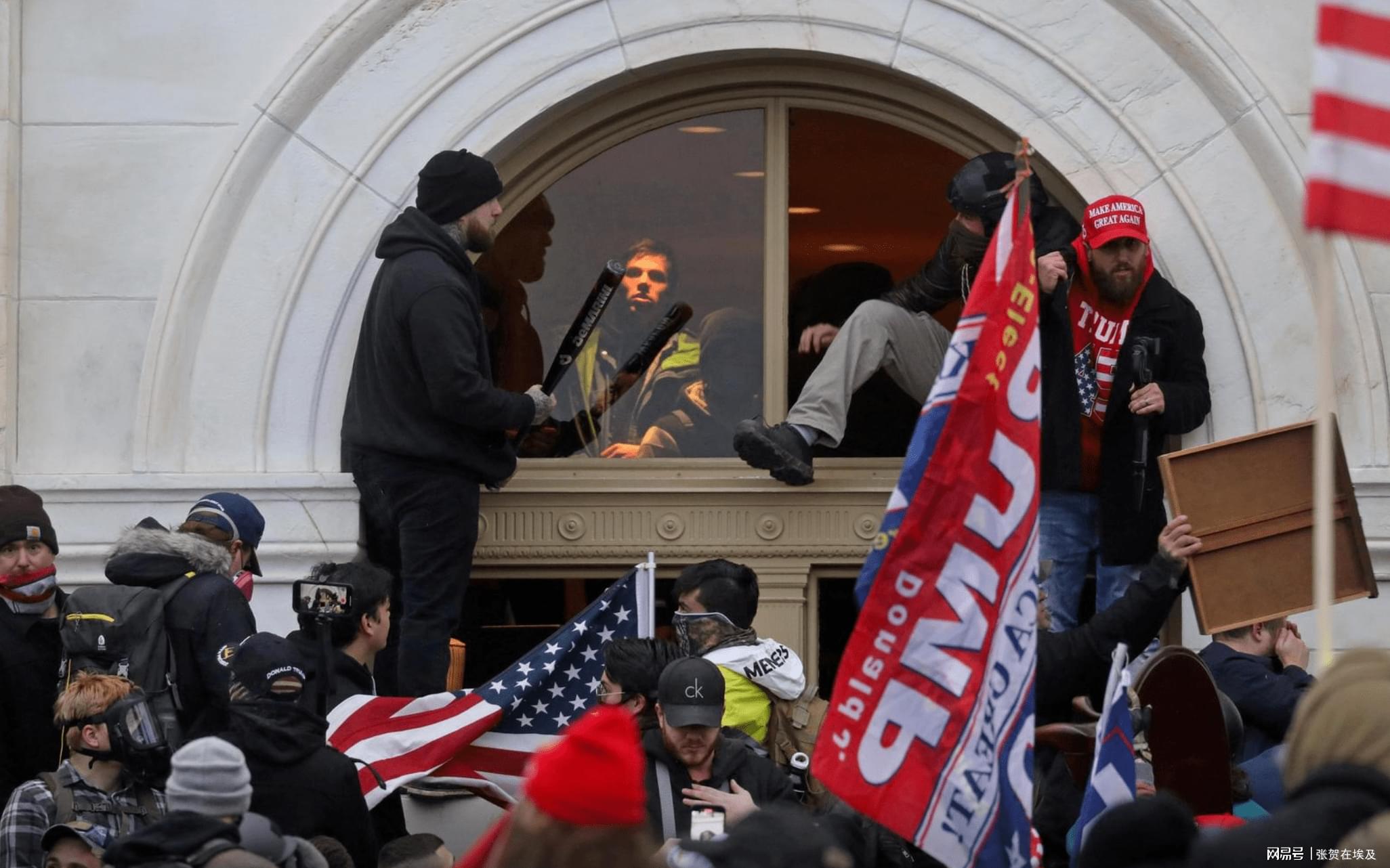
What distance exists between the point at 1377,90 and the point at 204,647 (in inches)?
175

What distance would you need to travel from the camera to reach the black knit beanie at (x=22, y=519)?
8047mm

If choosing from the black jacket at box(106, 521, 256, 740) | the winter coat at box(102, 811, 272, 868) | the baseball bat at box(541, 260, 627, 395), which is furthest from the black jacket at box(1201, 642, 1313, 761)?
the winter coat at box(102, 811, 272, 868)

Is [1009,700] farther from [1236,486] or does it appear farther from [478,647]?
[478,647]

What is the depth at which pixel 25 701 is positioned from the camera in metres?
7.97

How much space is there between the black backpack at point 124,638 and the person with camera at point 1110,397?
340 cm

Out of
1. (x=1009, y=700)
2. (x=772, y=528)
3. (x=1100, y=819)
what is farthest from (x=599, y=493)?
(x=1100, y=819)

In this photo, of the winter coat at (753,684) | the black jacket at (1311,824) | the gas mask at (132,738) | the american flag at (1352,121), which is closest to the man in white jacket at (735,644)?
the winter coat at (753,684)

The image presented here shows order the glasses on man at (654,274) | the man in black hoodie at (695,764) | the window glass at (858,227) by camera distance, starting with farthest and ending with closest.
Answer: the glasses on man at (654,274)
the window glass at (858,227)
the man in black hoodie at (695,764)

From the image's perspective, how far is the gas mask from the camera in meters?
6.91

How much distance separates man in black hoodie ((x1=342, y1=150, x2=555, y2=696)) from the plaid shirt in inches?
73.5

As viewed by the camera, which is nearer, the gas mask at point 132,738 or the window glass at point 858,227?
the gas mask at point 132,738

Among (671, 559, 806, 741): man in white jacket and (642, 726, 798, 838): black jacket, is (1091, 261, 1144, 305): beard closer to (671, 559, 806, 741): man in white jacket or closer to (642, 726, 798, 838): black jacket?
(671, 559, 806, 741): man in white jacket

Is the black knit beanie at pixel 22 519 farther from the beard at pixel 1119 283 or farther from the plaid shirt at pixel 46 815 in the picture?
the beard at pixel 1119 283

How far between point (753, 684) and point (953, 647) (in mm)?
2165
